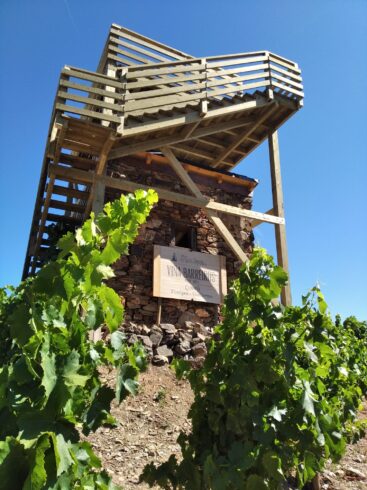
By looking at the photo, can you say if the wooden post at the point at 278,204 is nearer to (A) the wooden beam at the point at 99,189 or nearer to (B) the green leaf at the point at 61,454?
(A) the wooden beam at the point at 99,189

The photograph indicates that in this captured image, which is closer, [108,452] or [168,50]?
[108,452]

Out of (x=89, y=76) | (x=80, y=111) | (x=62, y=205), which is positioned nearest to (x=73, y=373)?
(x=80, y=111)

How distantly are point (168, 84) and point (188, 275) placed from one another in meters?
3.58

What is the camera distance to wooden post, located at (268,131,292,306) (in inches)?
276

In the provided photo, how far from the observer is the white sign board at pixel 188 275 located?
686cm

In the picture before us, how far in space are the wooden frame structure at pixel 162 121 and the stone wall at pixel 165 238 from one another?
407mm

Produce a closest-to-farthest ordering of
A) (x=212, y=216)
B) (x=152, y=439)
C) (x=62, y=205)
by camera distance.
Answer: (x=152, y=439) → (x=62, y=205) → (x=212, y=216)

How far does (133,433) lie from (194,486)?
2.30 m

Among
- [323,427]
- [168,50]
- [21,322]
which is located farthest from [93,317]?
[168,50]

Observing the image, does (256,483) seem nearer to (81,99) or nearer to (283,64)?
(81,99)

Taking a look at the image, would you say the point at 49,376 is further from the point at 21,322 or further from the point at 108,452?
the point at 108,452

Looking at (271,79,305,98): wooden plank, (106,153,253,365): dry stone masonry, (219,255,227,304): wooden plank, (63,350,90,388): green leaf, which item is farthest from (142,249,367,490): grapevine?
(271,79,305,98): wooden plank

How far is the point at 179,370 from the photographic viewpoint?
97.0 inches

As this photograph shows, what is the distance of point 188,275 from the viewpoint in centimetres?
717
